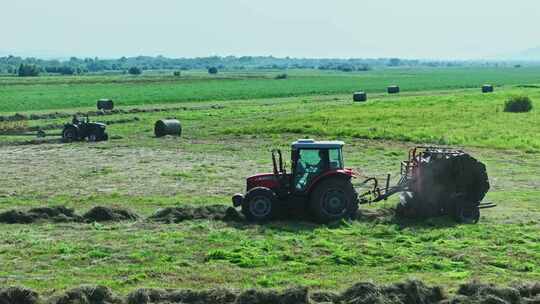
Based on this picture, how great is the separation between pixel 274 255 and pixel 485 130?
27.5 meters

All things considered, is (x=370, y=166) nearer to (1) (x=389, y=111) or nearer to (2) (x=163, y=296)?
(2) (x=163, y=296)

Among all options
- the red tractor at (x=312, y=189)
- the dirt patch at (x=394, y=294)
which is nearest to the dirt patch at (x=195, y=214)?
the red tractor at (x=312, y=189)

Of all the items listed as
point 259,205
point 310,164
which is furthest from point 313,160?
point 259,205

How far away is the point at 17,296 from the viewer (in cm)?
1209

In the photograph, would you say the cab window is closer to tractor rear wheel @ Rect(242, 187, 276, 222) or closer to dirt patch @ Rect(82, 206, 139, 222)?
tractor rear wheel @ Rect(242, 187, 276, 222)

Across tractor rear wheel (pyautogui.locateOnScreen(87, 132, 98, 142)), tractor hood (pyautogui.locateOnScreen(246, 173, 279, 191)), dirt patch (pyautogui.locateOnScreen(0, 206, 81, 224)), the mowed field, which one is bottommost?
the mowed field

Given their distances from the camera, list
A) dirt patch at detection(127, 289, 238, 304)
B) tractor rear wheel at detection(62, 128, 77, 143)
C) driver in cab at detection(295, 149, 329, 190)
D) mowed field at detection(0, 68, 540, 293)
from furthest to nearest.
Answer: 1. tractor rear wheel at detection(62, 128, 77, 143)
2. driver in cab at detection(295, 149, 329, 190)
3. mowed field at detection(0, 68, 540, 293)
4. dirt patch at detection(127, 289, 238, 304)

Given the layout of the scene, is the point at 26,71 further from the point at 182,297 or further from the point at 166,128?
the point at 182,297

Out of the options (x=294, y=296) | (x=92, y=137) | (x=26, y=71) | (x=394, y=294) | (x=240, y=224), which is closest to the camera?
(x=294, y=296)

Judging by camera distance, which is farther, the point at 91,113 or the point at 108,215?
the point at 91,113

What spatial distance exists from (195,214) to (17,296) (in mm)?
7332

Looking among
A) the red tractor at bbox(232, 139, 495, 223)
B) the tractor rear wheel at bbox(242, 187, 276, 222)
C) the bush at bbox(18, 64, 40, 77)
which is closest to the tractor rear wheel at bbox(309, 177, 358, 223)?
the red tractor at bbox(232, 139, 495, 223)

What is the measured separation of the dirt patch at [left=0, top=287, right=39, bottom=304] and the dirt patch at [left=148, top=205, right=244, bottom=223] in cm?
665

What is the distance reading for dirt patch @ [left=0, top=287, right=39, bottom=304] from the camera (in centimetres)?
1204
